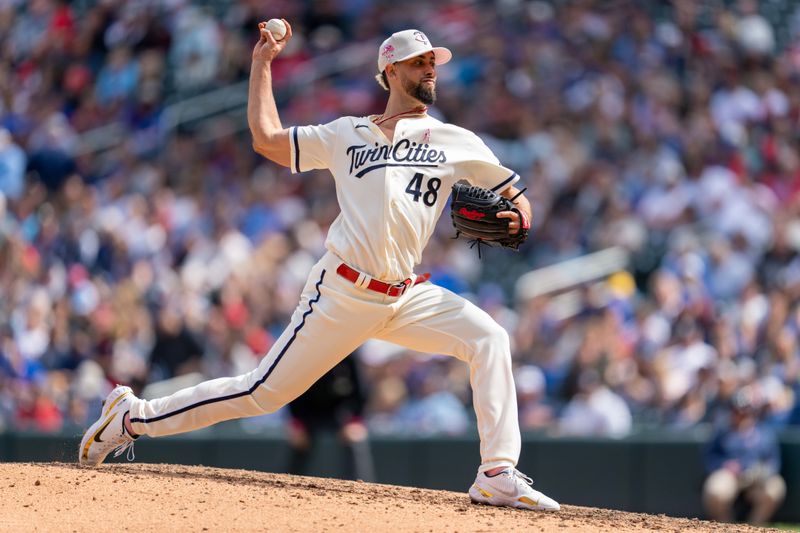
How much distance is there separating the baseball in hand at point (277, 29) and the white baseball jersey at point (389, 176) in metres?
0.45

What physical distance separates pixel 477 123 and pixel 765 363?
4422 mm

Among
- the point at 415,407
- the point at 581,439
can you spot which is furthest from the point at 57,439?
the point at 581,439

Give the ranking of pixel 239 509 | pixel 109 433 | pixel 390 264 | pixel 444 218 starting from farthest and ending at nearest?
1. pixel 444 218
2. pixel 109 433
3. pixel 390 264
4. pixel 239 509

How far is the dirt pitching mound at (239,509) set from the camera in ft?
17.2

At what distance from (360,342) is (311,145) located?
0.88 metres

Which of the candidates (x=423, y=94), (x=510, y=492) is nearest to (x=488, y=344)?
(x=510, y=492)

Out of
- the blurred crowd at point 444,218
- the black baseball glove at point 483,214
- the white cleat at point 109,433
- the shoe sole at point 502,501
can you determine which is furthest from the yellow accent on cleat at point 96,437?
the blurred crowd at point 444,218

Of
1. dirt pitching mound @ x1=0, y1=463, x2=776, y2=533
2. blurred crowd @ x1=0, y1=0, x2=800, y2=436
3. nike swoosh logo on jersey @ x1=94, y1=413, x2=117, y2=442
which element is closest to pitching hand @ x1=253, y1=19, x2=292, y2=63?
nike swoosh logo on jersey @ x1=94, y1=413, x2=117, y2=442

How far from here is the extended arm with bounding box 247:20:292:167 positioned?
19.3ft

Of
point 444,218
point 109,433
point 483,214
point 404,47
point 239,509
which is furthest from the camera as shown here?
point 444,218

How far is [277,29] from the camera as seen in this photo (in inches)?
235

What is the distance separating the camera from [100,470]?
6238 mm

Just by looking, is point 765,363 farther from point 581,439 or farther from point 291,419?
point 291,419

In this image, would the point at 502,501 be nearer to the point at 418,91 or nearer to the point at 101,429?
the point at 418,91
